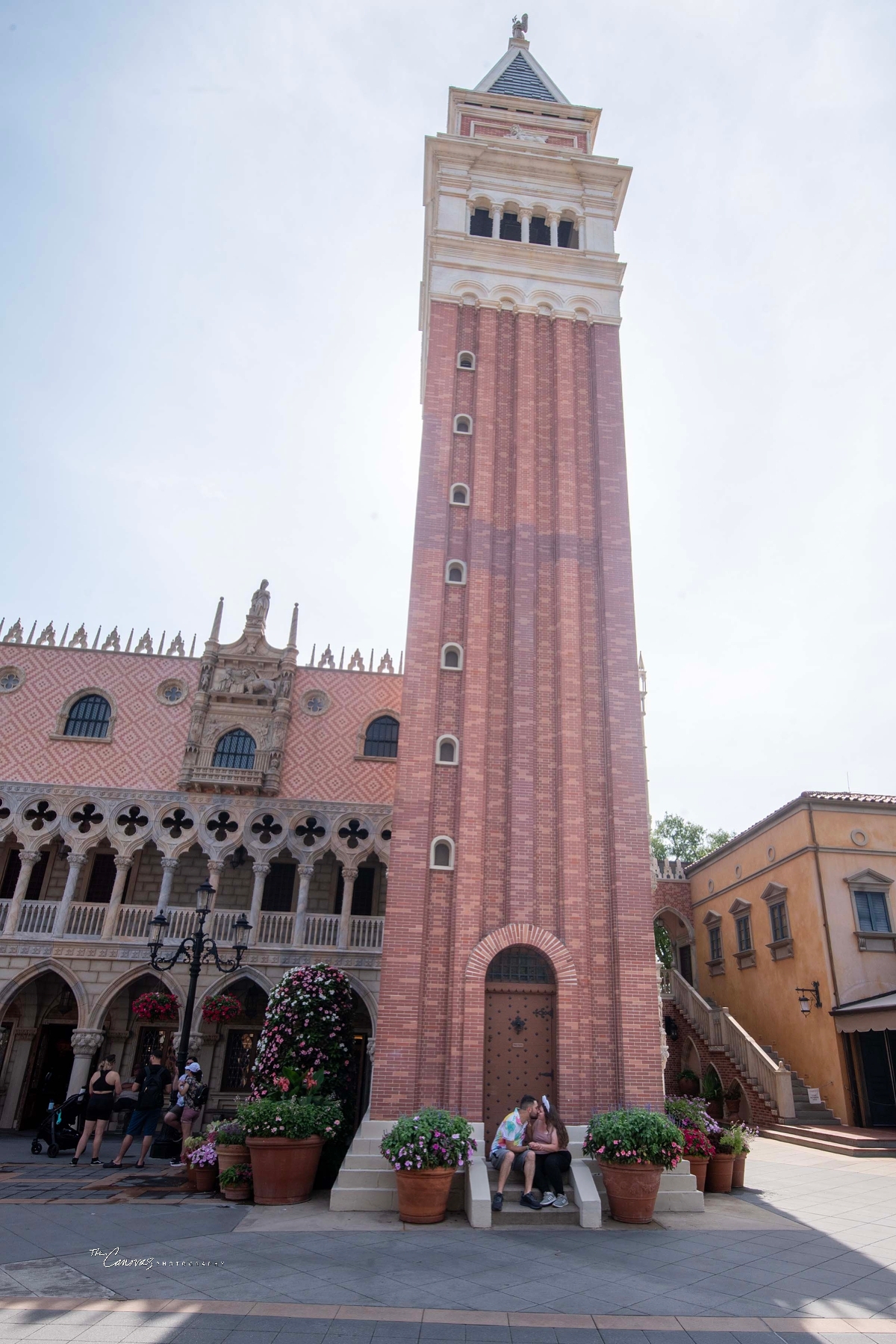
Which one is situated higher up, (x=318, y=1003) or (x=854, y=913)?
(x=854, y=913)

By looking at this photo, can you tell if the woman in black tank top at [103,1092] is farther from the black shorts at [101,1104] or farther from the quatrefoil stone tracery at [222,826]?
the quatrefoil stone tracery at [222,826]

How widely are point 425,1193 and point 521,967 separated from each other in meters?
4.42

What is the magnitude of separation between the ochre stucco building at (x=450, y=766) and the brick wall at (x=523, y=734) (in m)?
0.05

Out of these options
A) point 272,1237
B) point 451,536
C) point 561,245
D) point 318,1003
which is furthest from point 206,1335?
point 561,245

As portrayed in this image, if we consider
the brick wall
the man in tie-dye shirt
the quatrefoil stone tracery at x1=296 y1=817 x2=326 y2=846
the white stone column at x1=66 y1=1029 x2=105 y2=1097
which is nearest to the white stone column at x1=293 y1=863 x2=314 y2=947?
the quatrefoil stone tracery at x1=296 y1=817 x2=326 y2=846

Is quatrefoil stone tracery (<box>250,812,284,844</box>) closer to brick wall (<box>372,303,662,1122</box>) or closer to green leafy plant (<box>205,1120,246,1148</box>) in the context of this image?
brick wall (<box>372,303,662,1122</box>)

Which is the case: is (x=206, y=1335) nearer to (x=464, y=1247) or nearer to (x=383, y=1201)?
(x=464, y=1247)

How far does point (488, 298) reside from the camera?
→ 20.7m

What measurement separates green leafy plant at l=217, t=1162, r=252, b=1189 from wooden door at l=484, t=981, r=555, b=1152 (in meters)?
3.91

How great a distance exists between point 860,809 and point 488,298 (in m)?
17.3

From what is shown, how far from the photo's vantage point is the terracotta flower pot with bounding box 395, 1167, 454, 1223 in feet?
34.6

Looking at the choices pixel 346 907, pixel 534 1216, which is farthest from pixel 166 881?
pixel 534 1216

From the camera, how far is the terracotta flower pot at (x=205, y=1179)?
11.8 m

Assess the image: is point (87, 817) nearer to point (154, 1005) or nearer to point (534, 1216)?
point (154, 1005)
